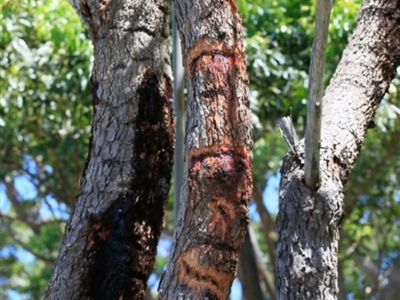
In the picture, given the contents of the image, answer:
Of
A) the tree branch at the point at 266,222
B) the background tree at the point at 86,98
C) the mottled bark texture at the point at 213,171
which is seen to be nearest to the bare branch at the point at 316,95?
the mottled bark texture at the point at 213,171

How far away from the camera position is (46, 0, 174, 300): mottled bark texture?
2.86m

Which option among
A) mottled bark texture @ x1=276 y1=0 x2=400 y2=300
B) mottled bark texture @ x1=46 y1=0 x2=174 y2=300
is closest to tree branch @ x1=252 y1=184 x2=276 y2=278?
mottled bark texture @ x1=276 y1=0 x2=400 y2=300

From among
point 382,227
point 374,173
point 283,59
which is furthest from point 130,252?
point 382,227

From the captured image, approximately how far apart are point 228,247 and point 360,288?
10050 mm

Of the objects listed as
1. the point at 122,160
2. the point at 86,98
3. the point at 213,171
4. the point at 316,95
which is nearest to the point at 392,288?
the point at 86,98

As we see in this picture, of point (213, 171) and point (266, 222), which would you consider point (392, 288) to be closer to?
point (266, 222)

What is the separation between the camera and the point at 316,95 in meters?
3.09

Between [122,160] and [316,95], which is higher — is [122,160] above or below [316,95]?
below

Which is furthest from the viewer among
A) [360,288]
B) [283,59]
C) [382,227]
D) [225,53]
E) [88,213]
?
[360,288]

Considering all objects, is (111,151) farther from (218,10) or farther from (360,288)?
(360,288)

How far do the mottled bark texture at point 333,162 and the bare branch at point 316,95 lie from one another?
0.09 m

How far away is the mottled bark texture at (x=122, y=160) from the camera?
9.39ft

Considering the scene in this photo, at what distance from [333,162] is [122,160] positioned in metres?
1.08

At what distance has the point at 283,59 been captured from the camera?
6180mm
